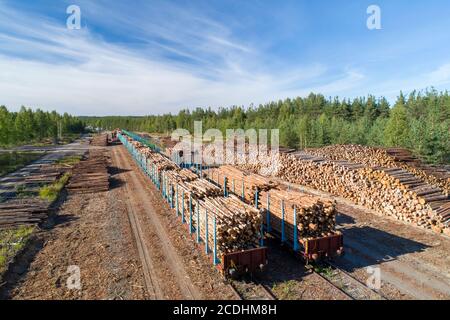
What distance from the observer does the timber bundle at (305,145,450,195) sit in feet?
57.2

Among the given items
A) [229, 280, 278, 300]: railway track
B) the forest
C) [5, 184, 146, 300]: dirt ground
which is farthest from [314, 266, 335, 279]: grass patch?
the forest

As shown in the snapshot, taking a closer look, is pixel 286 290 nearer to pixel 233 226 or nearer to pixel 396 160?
pixel 233 226

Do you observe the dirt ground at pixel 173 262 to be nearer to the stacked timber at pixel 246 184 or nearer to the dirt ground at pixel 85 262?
the dirt ground at pixel 85 262

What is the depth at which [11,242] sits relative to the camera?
11047 mm

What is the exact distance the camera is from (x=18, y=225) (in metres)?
13.0

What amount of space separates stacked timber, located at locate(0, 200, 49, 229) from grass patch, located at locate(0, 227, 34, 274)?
2.20ft

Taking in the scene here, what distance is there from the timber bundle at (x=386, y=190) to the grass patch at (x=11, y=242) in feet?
51.7

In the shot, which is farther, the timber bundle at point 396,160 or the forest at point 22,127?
the forest at point 22,127

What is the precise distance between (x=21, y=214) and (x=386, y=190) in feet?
58.9

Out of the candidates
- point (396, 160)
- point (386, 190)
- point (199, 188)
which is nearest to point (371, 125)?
point (396, 160)

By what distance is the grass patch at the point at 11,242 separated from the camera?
31.5 feet

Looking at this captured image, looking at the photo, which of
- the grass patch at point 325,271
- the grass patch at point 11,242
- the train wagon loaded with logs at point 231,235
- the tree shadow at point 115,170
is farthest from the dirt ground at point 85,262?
the tree shadow at point 115,170
